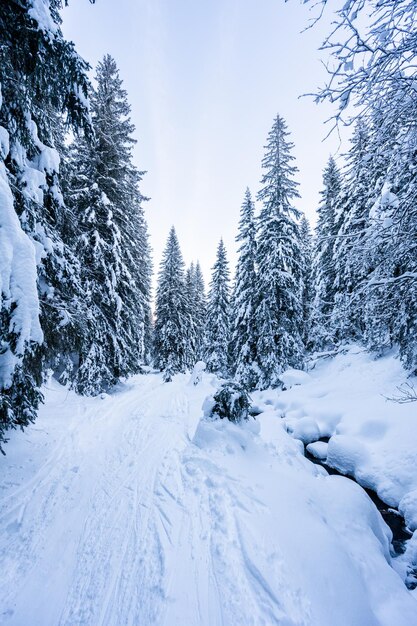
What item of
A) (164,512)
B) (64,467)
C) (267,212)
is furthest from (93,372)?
(267,212)

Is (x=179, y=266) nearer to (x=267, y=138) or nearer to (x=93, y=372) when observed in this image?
(x=267, y=138)

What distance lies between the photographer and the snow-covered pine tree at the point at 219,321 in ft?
71.4

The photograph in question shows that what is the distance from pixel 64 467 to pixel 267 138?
18476 millimetres

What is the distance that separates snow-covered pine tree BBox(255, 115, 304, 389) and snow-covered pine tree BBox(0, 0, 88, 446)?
11156 millimetres

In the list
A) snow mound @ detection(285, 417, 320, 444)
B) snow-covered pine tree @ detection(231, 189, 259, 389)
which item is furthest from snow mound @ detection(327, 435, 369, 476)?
snow-covered pine tree @ detection(231, 189, 259, 389)

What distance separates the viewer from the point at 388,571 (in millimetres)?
3547

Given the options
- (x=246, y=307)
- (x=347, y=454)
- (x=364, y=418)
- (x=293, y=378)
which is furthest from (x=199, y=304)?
(x=347, y=454)

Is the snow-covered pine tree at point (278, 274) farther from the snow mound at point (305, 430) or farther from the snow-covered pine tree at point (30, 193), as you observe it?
the snow-covered pine tree at point (30, 193)

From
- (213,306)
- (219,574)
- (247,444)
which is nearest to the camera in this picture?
(219,574)

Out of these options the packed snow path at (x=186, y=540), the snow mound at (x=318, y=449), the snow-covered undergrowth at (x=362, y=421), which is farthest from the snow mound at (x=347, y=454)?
the packed snow path at (x=186, y=540)

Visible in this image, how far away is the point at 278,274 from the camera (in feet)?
48.1

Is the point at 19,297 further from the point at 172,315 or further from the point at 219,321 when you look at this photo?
the point at 172,315

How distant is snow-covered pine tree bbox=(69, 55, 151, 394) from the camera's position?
11.3m

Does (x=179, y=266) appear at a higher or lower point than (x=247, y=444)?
higher
